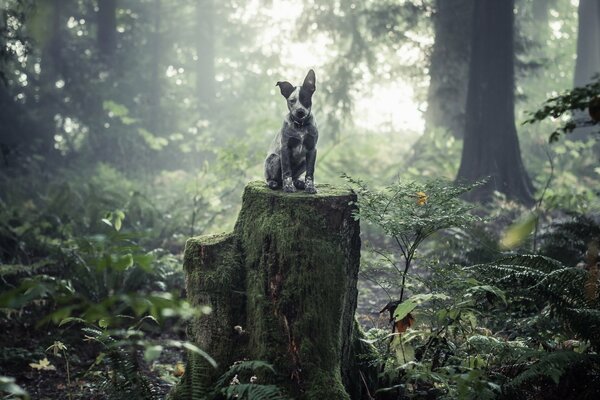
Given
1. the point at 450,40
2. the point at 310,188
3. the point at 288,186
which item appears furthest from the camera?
the point at 450,40

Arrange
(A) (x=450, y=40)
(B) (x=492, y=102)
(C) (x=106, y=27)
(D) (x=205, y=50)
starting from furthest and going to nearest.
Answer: (D) (x=205, y=50) → (C) (x=106, y=27) → (A) (x=450, y=40) → (B) (x=492, y=102)

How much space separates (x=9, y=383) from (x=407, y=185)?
12.1 feet

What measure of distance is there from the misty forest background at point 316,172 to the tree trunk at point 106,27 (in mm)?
84

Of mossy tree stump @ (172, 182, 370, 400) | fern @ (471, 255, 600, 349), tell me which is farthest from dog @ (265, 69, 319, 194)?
Result: fern @ (471, 255, 600, 349)

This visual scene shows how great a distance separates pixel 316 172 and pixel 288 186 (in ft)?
33.9

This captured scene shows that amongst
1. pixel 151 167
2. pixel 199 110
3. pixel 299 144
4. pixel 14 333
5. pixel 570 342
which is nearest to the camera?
pixel 570 342

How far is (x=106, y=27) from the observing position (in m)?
22.7

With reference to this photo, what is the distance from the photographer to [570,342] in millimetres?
4434

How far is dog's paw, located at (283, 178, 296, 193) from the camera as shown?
17.0 feet

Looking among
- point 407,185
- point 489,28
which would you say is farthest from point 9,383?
point 489,28

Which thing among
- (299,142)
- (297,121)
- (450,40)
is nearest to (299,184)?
(299,142)

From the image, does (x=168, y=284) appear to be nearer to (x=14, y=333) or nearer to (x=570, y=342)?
(x=14, y=333)

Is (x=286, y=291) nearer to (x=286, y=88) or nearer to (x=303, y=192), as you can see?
(x=303, y=192)

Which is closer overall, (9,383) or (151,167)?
(9,383)
